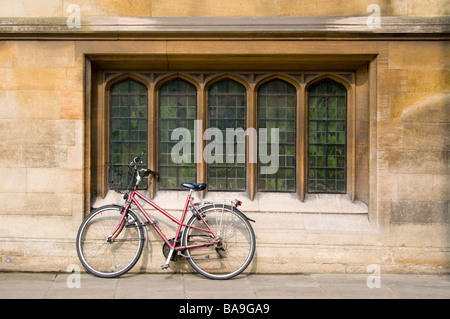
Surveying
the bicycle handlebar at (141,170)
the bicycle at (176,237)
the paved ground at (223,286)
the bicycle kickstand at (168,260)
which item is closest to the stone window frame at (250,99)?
the bicycle handlebar at (141,170)

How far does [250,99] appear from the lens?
707 centimetres

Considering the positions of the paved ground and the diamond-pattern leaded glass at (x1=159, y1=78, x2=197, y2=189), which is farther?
the diamond-pattern leaded glass at (x1=159, y1=78, x2=197, y2=189)

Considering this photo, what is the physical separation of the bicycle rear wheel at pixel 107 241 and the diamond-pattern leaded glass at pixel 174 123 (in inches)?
32.7

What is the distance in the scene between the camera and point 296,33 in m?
6.68

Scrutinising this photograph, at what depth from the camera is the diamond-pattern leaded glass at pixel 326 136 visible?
7148 millimetres

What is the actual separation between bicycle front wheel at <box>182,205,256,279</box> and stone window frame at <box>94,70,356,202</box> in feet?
1.91

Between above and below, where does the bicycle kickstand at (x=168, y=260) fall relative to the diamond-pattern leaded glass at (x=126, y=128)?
below

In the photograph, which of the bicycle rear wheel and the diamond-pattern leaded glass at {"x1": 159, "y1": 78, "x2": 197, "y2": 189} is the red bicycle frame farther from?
the diamond-pattern leaded glass at {"x1": 159, "y1": 78, "x2": 197, "y2": 189}

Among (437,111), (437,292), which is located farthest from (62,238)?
(437,111)

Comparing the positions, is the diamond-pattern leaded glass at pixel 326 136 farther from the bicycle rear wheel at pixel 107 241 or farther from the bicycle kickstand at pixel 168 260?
the bicycle rear wheel at pixel 107 241

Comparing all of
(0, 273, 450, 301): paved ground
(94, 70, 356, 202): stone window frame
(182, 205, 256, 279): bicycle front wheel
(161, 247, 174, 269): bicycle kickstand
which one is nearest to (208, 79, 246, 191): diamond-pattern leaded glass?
(94, 70, 356, 202): stone window frame

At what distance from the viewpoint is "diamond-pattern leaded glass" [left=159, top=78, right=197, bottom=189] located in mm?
7152

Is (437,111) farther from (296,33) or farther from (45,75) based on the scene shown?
(45,75)

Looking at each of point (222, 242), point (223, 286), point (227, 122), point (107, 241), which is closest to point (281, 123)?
point (227, 122)
